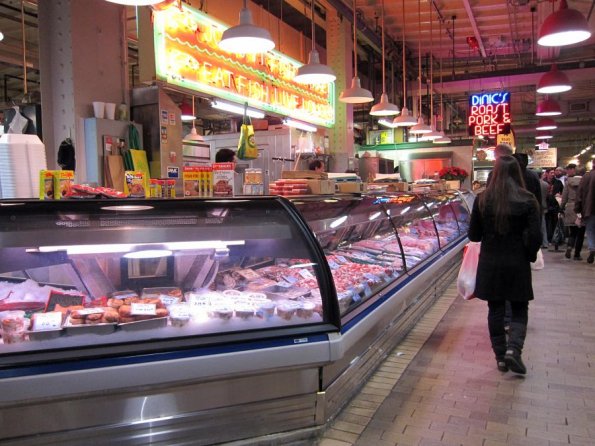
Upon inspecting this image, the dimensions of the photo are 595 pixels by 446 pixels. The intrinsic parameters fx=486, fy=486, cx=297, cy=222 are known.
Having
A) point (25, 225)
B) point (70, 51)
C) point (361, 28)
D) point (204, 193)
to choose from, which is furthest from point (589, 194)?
point (25, 225)

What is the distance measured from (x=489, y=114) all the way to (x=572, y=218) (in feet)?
13.8

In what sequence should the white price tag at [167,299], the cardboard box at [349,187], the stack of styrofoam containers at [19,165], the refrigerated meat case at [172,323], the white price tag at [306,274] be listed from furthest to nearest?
the cardboard box at [349,187] → the white price tag at [306,274] → the stack of styrofoam containers at [19,165] → the white price tag at [167,299] → the refrigerated meat case at [172,323]

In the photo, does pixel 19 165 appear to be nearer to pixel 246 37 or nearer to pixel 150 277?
pixel 150 277

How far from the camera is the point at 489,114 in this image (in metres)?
13.1

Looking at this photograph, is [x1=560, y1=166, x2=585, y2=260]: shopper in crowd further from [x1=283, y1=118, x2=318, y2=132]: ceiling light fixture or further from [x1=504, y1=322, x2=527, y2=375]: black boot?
[x1=504, y1=322, x2=527, y2=375]: black boot

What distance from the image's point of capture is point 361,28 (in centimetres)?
1005

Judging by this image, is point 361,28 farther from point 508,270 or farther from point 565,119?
point 565,119

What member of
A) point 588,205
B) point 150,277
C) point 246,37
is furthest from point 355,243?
point 588,205

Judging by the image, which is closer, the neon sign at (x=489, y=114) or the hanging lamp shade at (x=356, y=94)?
the hanging lamp shade at (x=356, y=94)

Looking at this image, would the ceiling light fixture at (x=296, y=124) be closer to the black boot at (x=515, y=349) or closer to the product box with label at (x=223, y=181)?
the product box with label at (x=223, y=181)

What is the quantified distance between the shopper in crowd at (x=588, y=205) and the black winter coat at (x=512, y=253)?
621 cm

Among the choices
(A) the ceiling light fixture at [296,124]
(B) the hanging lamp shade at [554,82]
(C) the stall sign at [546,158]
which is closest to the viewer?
(A) the ceiling light fixture at [296,124]

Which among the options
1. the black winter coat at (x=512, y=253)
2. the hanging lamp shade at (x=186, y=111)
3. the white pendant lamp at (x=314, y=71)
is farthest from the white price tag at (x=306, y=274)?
the hanging lamp shade at (x=186, y=111)

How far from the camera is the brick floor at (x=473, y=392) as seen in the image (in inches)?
117
